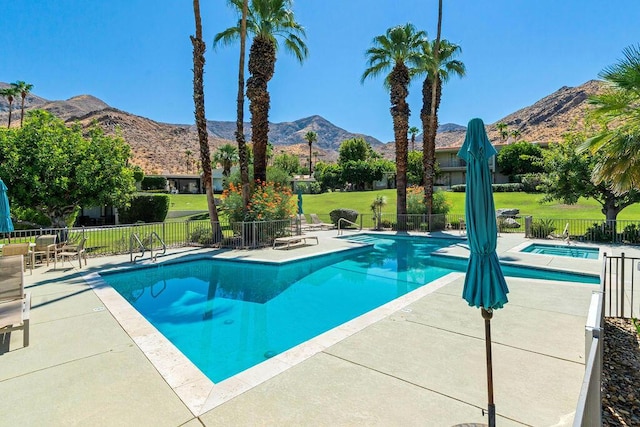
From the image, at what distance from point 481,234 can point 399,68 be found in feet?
64.0

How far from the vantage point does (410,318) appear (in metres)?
5.57

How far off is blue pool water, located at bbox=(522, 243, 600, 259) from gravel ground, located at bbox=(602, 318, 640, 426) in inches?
338

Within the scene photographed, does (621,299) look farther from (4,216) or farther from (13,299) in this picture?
(4,216)

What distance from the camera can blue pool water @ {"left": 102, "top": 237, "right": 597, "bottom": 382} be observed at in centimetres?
555

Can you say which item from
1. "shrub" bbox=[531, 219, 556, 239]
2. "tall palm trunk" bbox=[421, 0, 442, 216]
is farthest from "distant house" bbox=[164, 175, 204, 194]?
"shrub" bbox=[531, 219, 556, 239]

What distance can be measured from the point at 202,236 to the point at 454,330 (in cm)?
1238

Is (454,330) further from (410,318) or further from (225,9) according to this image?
(225,9)

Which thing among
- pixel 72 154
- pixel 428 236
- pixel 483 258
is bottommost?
pixel 428 236

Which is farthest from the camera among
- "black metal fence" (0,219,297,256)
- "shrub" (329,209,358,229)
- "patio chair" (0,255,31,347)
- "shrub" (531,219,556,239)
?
"shrub" (329,209,358,229)

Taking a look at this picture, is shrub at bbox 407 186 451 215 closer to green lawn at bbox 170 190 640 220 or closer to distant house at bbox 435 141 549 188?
green lawn at bbox 170 190 640 220

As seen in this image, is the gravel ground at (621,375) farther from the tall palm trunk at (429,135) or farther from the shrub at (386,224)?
the shrub at (386,224)

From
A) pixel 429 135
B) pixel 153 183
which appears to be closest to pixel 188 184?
pixel 153 183

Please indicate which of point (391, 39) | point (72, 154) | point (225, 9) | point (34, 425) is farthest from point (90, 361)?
point (391, 39)

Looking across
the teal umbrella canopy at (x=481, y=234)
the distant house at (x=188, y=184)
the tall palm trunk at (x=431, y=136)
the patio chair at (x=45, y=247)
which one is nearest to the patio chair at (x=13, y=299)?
the patio chair at (x=45, y=247)
